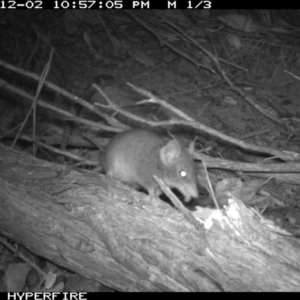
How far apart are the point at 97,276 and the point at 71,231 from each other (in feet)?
1.78

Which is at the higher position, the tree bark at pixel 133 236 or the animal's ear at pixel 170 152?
the animal's ear at pixel 170 152

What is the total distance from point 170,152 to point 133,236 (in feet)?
4.50

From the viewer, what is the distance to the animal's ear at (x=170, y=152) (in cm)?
414

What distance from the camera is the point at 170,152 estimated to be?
13.9ft

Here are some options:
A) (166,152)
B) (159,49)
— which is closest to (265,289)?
(166,152)

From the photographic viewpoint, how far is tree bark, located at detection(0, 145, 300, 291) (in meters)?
2.78

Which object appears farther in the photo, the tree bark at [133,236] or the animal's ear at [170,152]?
the animal's ear at [170,152]

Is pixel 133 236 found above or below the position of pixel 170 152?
below

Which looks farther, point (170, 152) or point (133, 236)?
point (170, 152)

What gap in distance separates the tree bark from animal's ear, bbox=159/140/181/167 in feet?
2.81

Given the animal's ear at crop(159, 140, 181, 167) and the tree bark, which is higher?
the animal's ear at crop(159, 140, 181, 167)

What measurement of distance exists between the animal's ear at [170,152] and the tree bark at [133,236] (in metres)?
0.86

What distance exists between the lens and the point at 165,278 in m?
2.98

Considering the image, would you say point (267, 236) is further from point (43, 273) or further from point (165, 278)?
point (43, 273)
